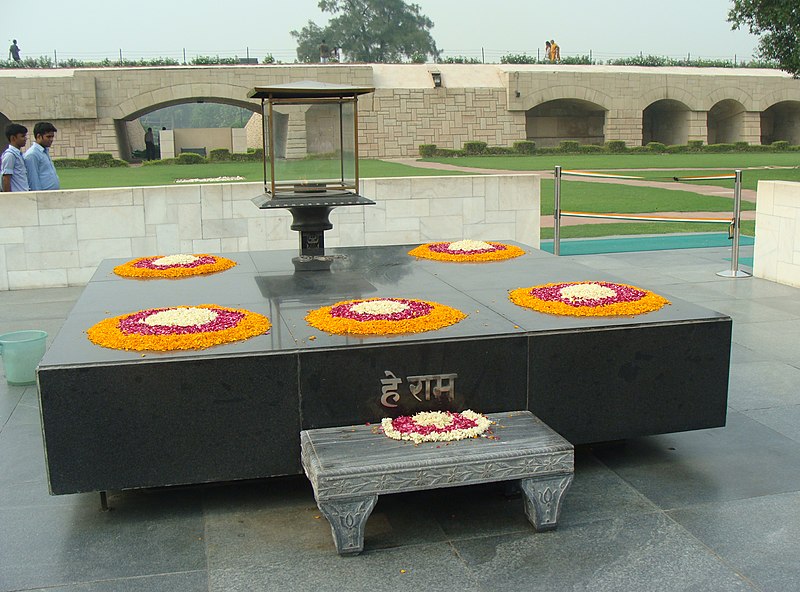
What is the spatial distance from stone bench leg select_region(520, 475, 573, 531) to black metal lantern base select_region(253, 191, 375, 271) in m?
3.14

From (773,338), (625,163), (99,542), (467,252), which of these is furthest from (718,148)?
(99,542)

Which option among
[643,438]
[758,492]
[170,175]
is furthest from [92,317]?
[170,175]

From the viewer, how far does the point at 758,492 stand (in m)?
3.91

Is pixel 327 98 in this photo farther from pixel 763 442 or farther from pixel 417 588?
pixel 417 588

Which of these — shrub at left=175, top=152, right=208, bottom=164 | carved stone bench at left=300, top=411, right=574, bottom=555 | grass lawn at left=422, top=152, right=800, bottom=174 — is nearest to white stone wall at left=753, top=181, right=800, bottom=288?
carved stone bench at left=300, top=411, right=574, bottom=555

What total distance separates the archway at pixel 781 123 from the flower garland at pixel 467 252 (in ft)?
145

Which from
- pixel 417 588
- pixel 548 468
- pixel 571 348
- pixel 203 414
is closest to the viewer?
pixel 417 588

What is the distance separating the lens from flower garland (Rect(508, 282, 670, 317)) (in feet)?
14.8

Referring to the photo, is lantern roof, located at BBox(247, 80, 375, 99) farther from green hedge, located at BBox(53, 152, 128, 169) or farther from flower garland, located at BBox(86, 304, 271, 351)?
green hedge, located at BBox(53, 152, 128, 169)

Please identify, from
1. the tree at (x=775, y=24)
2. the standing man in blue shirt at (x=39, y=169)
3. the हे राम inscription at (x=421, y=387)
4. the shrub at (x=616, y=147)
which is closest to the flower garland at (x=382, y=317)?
the हे राम inscription at (x=421, y=387)

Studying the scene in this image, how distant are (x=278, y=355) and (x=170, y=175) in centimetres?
2290

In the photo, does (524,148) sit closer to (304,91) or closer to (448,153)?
(448,153)

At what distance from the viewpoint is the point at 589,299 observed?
15.5 ft

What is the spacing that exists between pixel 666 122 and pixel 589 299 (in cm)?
4370
